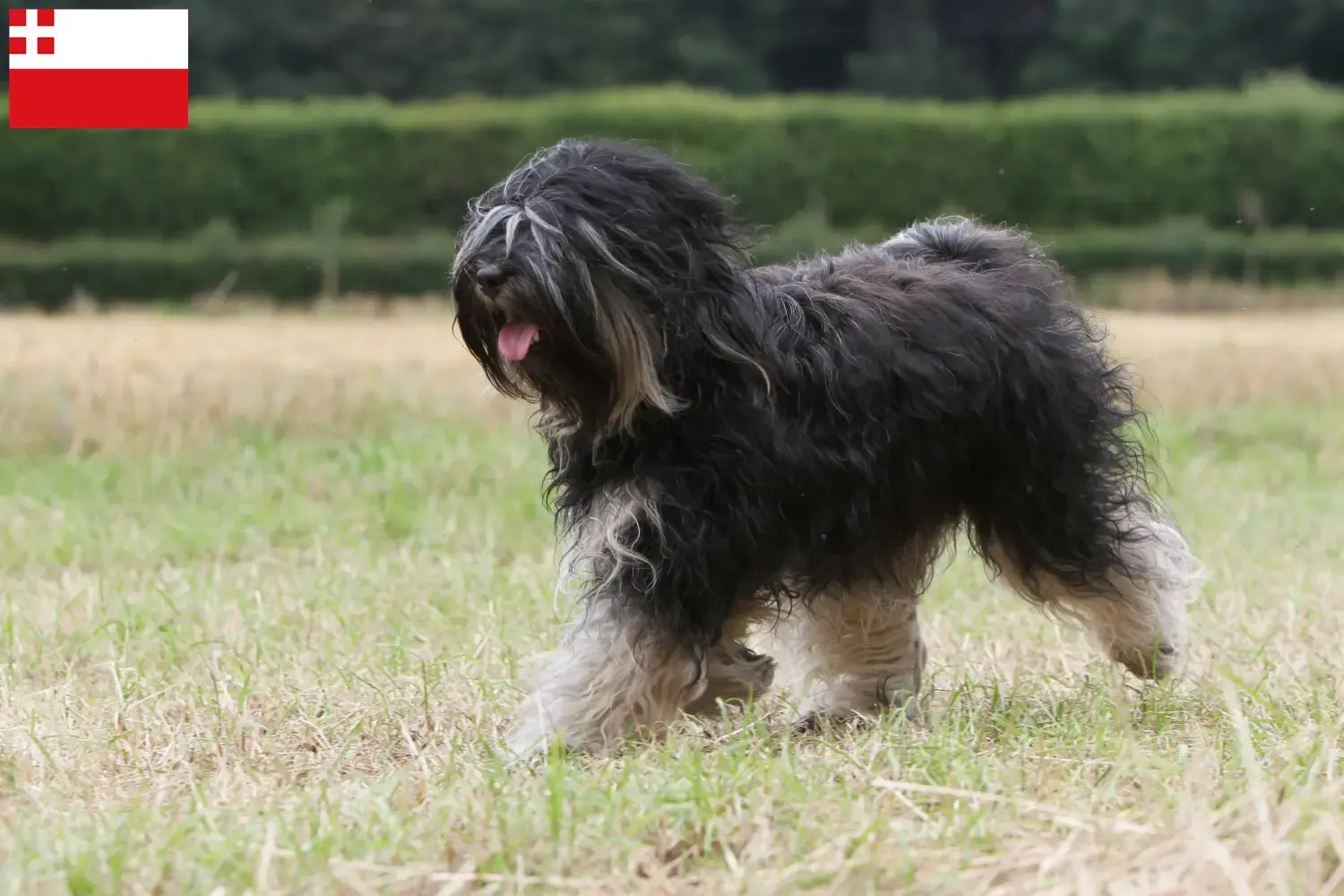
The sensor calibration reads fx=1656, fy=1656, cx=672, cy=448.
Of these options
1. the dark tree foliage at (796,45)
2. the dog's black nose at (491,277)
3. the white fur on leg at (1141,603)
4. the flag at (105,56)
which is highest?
the dark tree foliage at (796,45)

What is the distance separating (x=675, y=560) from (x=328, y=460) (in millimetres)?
6213

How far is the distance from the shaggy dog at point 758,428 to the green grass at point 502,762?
0.28 m

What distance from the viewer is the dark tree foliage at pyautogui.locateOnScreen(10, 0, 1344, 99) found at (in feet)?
89.9

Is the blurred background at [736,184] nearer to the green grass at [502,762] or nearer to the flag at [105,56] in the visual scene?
the flag at [105,56]

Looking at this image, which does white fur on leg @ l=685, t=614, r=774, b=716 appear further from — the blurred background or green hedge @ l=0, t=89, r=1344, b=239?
green hedge @ l=0, t=89, r=1344, b=239

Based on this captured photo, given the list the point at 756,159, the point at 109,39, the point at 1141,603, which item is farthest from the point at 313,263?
the point at 1141,603

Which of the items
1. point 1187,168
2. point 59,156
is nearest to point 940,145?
point 1187,168

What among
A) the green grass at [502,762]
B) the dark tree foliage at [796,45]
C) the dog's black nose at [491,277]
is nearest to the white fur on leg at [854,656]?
the green grass at [502,762]

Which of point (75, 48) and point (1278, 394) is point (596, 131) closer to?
point (1278, 394)

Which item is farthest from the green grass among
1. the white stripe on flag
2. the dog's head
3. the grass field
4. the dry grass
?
the white stripe on flag

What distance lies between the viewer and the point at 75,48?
9.45 m

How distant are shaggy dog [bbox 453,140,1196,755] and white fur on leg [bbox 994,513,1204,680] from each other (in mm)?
10

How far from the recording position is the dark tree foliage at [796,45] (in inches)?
1079

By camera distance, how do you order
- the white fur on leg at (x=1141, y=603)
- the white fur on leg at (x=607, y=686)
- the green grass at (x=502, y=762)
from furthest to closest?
the white fur on leg at (x=1141, y=603), the white fur on leg at (x=607, y=686), the green grass at (x=502, y=762)
